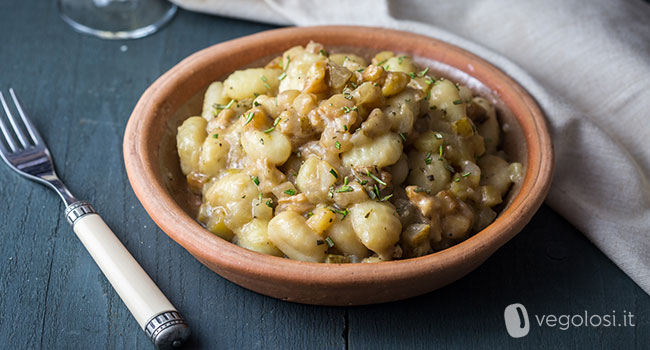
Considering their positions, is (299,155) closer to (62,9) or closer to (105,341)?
(105,341)

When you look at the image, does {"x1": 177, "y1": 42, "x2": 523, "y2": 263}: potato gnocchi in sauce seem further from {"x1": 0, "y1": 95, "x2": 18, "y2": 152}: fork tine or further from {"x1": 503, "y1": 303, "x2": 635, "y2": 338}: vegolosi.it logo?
{"x1": 0, "y1": 95, "x2": 18, "y2": 152}: fork tine

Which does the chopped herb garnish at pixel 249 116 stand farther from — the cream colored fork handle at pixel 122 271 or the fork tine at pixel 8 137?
the fork tine at pixel 8 137

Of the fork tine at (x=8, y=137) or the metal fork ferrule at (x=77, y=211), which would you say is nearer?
the metal fork ferrule at (x=77, y=211)

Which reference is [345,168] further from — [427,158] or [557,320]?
[557,320]

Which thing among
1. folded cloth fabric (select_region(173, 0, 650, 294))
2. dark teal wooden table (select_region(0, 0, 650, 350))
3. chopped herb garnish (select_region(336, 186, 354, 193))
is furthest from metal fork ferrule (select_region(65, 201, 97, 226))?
folded cloth fabric (select_region(173, 0, 650, 294))

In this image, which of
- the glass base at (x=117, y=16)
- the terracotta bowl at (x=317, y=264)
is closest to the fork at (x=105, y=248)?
the terracotta bowl at (x=317, y=264)
